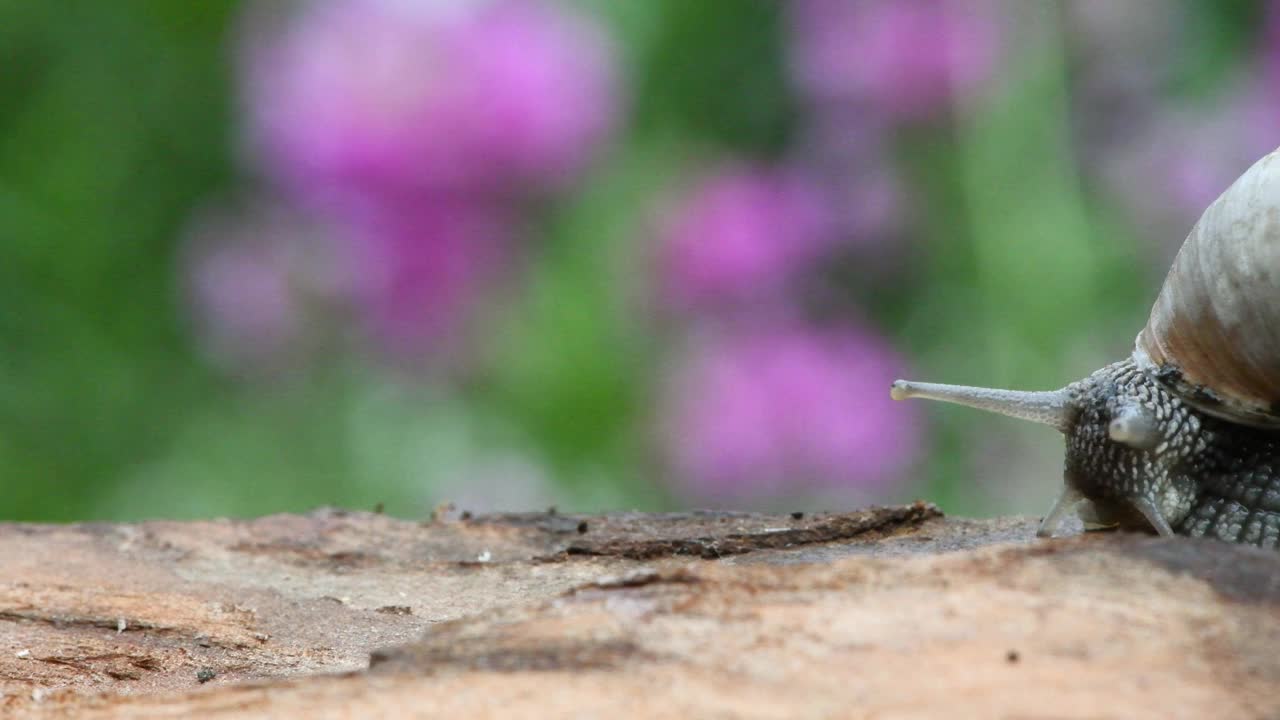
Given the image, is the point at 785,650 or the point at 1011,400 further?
the point at 1011,400

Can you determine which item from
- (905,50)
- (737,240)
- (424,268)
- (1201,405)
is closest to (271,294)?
(424,268)

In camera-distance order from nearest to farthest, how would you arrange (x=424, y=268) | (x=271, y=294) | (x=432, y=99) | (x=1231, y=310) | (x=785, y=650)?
(x=785, y=650), (x=1231, y=310), (x=432, y=99), (x=424, y=268), (x=271, y=294)

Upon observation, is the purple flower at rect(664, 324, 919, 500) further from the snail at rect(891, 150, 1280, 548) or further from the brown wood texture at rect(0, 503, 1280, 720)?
the brown wood texture at rect(0, 503, 1280, 720)

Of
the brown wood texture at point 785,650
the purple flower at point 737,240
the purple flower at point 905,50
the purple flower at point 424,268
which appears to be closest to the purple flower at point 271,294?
the purple flower at point 424,268

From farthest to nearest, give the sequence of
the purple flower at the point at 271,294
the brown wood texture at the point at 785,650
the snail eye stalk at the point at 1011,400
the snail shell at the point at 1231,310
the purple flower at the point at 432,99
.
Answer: the purple flower at the point at 271,294, the purple flower at the point at 432,99, the snail eye stalk at the point at 1011,400, the snail shell at the point at 1231,310, the brown wood texture at the point at 785,650

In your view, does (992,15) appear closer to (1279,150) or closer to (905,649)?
(1279,150)

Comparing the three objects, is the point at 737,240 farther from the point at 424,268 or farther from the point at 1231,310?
the point at 1231,310

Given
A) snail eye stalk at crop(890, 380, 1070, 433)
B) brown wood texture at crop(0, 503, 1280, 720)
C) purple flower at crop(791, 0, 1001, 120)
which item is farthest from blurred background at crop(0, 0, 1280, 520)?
brown wood texture at crop(0, 503, 1280, 720)

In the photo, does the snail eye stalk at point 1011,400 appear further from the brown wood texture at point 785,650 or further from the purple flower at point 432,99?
the purple flower at point 432,99

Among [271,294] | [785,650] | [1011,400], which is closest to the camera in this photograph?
[785,650]
